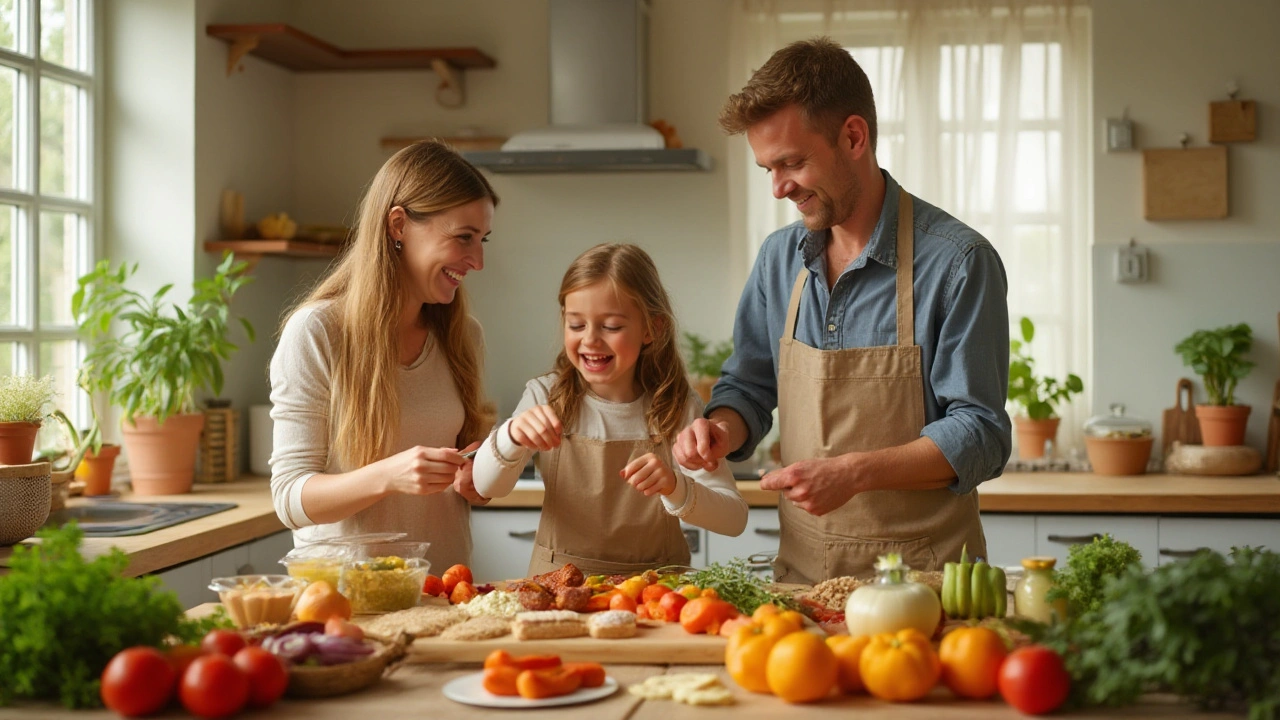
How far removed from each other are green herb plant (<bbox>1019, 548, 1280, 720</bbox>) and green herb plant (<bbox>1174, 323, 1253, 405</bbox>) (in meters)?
2.87

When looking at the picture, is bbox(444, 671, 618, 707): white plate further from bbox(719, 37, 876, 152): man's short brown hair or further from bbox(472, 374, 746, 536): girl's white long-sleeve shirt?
bbox(719, 37, 876, 152): man's short brown hair

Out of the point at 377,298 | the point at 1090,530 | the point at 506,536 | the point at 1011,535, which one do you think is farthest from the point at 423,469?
the point at 1090,530

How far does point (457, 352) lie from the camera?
2.39 metres

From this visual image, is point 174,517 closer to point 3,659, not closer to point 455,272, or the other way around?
point 455,272

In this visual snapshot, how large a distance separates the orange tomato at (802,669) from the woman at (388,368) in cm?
78

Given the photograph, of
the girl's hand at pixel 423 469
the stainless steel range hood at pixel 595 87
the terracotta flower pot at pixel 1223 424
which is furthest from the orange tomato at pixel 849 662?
the terracotta flower pot at pixel 1223 424

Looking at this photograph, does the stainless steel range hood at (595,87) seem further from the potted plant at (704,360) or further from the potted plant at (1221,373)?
the potted plant at (1221,373)

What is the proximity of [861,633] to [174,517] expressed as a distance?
2220 mm

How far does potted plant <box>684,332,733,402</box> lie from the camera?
4145mm

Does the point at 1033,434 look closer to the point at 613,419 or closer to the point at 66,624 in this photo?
the point at 613,419

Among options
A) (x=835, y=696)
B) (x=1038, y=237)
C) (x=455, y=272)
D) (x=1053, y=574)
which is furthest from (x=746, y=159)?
(x=835, y=696)

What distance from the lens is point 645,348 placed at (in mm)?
2420

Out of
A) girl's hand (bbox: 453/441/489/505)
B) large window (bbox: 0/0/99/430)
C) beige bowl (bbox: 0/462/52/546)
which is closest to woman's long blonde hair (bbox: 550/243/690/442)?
girl's hand (bbox: 453/441/489/505)

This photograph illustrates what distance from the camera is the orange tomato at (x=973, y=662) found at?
143 cm
